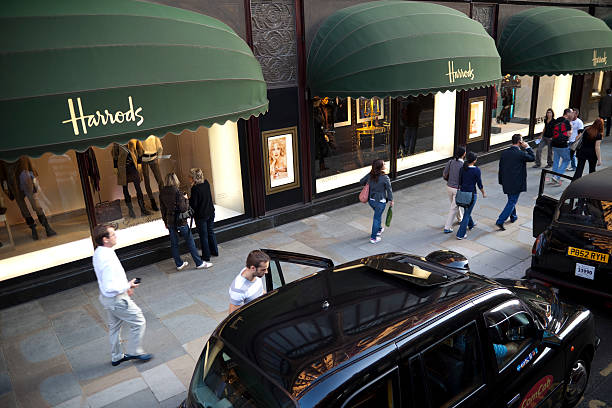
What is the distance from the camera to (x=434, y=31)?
32.4 feet

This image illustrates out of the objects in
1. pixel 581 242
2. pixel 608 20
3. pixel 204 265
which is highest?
pixel 608 20

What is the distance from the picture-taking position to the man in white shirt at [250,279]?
4875mm

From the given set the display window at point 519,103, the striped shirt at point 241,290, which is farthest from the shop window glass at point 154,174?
the display window at point 519,103

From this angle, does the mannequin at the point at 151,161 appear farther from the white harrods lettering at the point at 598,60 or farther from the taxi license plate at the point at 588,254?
the white harrods lettering at the point at 598,60

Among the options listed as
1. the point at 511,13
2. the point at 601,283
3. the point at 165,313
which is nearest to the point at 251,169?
the point at 165,313

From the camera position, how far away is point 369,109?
12.6 metres

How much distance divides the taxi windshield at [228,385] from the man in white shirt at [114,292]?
2279mm

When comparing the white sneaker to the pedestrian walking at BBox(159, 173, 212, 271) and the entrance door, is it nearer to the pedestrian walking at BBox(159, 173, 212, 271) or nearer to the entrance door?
the pedestrian walking at BBox(159, 173, 212, 271)

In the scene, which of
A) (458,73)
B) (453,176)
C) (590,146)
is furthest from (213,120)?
(590,146)

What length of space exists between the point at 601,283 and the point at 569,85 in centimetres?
1573

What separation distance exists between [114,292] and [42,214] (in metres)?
4.35

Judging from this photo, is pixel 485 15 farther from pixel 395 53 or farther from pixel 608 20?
pixel 608 20

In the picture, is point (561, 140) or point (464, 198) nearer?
point (464, 198)

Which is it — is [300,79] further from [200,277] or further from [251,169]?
[200,277]
